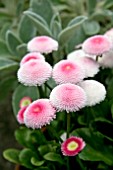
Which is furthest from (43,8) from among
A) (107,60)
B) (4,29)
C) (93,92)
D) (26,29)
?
(93,92)

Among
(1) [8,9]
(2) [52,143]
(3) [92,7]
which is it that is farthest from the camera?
(1) [8,9]

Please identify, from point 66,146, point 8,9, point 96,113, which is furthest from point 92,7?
point 66,146

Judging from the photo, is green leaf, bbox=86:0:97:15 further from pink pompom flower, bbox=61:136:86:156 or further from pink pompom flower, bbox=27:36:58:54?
pink pompom flower, bbox=61:136:86:156

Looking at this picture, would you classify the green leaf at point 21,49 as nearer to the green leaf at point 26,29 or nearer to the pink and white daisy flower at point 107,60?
the green leaf at point 26,29

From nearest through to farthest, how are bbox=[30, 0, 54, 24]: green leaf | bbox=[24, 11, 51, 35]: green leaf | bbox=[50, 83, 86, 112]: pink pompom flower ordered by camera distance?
bbox=[50, 83, 86, 112]: pink pompom flower → bbox=[24, 11, 51, 35]: green leaf → bbox=[30, 0, 54, 24]: green leaf

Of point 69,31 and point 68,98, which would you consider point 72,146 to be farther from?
point 69,31

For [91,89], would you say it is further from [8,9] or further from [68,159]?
[8,9]

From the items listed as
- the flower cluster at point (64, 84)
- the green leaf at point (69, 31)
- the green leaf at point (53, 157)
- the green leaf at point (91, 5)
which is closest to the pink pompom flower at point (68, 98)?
the flower cluster at point (64, 84)

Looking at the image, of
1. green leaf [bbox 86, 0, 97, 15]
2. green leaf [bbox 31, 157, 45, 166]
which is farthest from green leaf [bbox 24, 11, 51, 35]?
green leaf [bbox 31, 157, 45, 166]
